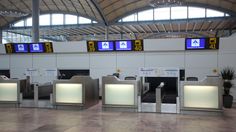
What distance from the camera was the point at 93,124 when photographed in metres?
7.83

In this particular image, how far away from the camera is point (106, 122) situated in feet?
26.7

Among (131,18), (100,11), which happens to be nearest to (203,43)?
(100,11)

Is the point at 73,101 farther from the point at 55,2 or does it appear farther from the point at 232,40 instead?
the point at 55,2

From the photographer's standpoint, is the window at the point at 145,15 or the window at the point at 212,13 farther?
the window at the point at 145,15

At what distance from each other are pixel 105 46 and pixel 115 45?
1.75 ft

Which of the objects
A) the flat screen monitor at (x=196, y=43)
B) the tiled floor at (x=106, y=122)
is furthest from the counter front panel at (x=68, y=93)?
the flat screen monitor at (x=196, y=43)

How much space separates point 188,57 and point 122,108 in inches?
179

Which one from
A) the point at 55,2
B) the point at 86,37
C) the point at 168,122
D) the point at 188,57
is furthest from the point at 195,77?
the point at 86,37

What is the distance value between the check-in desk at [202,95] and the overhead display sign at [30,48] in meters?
7.83

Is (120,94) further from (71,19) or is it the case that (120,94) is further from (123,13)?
(71,19)

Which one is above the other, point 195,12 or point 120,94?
point 195,12

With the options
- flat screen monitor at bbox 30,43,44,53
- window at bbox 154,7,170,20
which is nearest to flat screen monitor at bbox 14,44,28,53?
flat screen monitor at bbox 30,43,44,53

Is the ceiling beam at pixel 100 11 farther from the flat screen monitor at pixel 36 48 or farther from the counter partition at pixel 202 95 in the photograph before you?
the counter partition at pixel 202 95

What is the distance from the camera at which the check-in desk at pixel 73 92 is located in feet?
34.6
